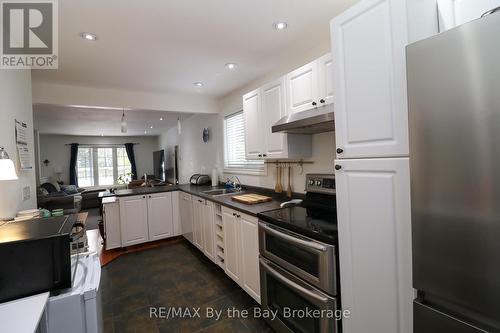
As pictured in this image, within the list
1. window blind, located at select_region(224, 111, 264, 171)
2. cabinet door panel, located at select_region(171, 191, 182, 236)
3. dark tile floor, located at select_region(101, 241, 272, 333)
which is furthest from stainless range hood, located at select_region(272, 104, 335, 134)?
cabinet door panel, located at select_region(171, 191, 182, 236)

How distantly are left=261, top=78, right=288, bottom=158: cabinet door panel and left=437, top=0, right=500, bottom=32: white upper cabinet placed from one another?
46.9 inches

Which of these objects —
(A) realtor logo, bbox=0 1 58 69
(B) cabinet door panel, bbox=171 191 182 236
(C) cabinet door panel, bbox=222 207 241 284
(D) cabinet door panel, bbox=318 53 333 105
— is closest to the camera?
(A) realtor logo, bbox=0 1 58 69

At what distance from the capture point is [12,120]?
1.87m

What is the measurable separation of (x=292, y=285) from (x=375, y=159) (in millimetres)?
965

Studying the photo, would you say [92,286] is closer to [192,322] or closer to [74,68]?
[192,322]

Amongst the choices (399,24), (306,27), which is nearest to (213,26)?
(306,27)

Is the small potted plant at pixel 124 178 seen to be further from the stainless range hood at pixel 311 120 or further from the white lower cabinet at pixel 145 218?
the stainless range hood at pixel 311 120

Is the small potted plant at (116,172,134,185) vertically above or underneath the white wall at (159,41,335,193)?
underneath

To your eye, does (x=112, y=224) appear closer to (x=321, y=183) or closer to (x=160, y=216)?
(x=160, y=216)

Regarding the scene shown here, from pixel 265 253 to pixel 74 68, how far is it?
2724 mm

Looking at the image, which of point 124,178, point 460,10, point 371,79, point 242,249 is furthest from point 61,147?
point 460,10

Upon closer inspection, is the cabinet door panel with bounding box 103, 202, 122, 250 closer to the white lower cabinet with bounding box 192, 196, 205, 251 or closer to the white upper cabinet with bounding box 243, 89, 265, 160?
the white lower cabinet with bounding box 192, 196, 205, 251

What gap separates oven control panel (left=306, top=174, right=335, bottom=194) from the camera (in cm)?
169

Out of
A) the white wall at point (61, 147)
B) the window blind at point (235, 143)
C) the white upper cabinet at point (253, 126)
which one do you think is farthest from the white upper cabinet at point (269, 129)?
the white wall at point (61, 147)
